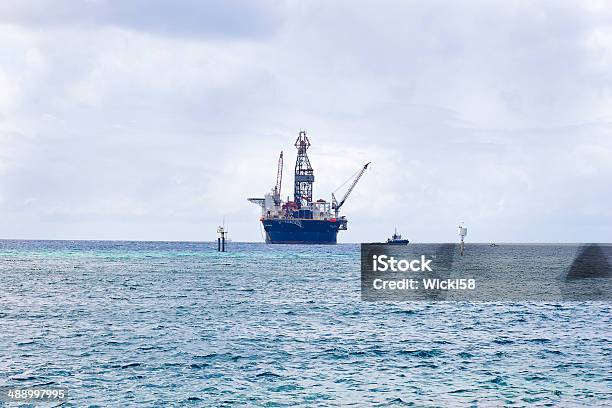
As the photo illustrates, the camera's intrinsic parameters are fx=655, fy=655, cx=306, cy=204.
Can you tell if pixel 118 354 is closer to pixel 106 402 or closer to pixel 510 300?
pixel 106 402

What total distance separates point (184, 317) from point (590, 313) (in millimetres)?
30743

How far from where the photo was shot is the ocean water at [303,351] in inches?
963

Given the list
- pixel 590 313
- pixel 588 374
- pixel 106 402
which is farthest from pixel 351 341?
pixel 590 313

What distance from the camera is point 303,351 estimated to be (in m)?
32.3

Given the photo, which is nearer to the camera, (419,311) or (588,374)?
(588,374)

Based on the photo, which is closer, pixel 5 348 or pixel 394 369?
pixel 394 369

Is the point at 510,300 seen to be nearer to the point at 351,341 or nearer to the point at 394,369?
the point at 351,341

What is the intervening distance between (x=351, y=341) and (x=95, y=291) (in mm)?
36084

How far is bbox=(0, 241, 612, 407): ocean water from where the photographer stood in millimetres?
24453

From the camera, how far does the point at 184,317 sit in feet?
148

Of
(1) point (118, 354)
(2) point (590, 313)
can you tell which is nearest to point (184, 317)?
(1) point (118, 354)

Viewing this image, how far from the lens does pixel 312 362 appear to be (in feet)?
97.7

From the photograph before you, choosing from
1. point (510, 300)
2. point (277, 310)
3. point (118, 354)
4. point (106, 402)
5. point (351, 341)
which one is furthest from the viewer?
point (510, 300)

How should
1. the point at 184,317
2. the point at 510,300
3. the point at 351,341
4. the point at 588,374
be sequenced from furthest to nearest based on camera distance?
the point at 510,300
the point at 184,317
the point at 351,341
the point at 588,374
